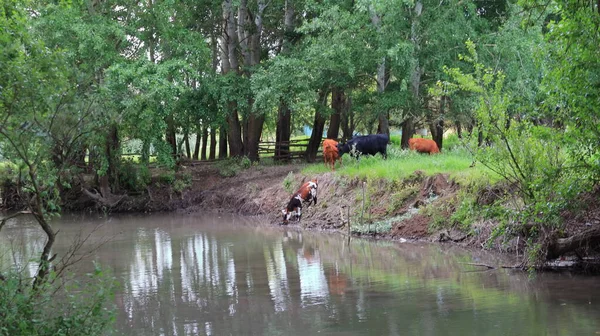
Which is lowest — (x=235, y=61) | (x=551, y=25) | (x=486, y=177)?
(x=486, y=177)

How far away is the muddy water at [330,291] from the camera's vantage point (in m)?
10.8

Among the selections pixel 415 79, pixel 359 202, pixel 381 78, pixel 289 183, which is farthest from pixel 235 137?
pixel 359 202

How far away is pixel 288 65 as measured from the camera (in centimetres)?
2736

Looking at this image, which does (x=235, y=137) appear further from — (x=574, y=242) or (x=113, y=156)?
(x=574, y=242)

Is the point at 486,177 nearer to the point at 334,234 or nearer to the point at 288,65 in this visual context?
the point at 334,234

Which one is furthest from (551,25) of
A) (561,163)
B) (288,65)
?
(288,65)

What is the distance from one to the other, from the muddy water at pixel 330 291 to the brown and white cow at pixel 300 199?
2.89m

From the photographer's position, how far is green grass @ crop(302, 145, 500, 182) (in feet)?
63.9

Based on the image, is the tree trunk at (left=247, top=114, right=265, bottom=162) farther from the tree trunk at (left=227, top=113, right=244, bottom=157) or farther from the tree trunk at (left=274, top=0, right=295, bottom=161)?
the tree trunk at (left=274, top=0, right=295, bottom=161)

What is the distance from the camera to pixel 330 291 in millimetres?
13398

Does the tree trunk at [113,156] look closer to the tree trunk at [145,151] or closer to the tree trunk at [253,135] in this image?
the tree trunk at [145,151]

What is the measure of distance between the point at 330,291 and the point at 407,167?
9.17 m

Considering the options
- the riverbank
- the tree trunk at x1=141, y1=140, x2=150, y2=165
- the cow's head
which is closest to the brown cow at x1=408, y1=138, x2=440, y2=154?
the riverbank

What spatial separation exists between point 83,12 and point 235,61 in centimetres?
712
